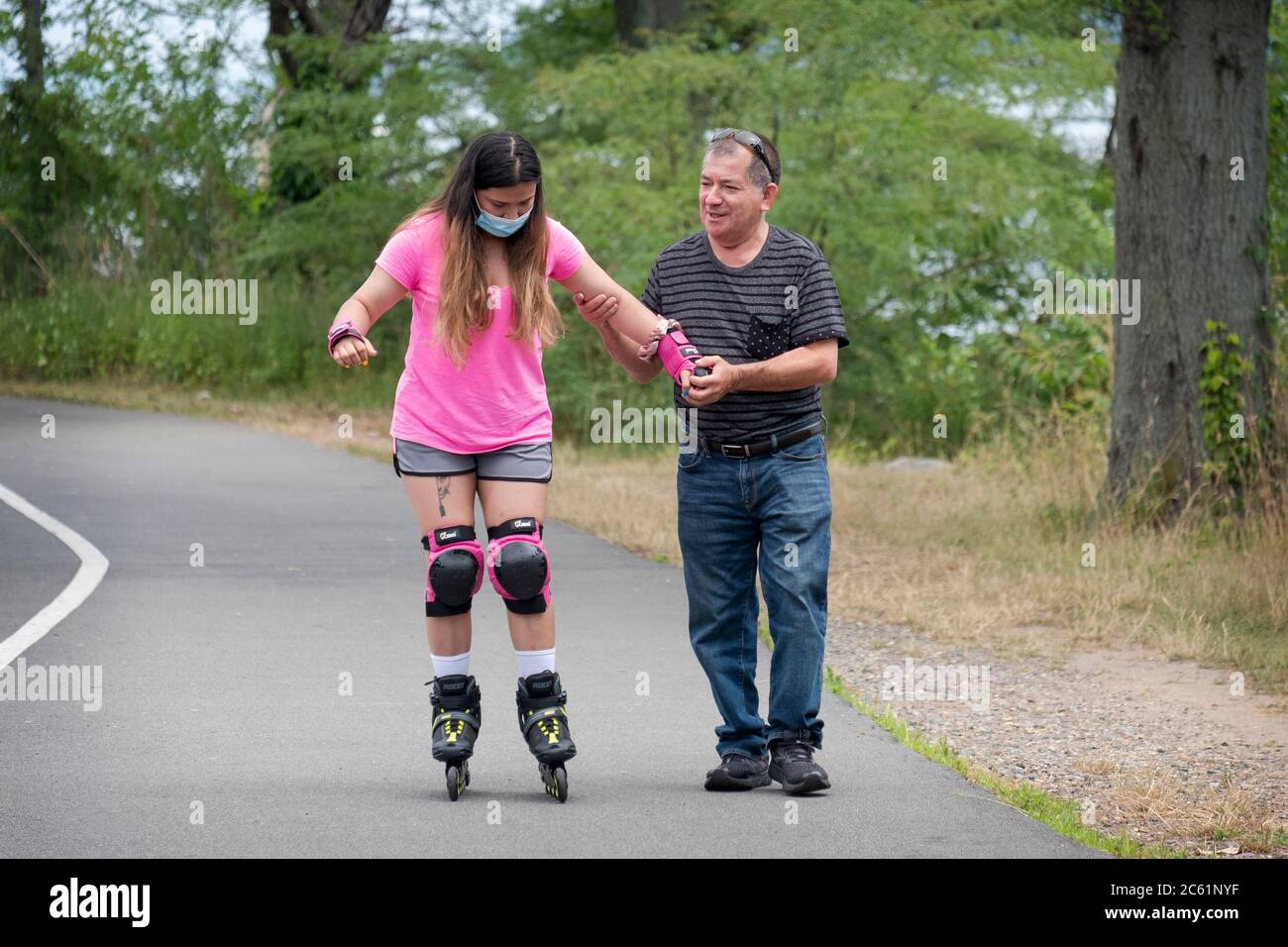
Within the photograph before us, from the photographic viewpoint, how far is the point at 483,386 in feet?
18.4

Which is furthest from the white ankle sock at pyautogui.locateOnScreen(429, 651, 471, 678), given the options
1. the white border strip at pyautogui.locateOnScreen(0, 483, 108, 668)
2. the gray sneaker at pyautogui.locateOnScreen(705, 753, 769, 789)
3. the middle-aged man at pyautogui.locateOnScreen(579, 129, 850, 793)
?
the white border strip at pyautogui.locateOnScreen(0, 483, 108, 668)

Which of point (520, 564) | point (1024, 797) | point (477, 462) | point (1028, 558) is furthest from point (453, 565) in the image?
point (1028, 558)

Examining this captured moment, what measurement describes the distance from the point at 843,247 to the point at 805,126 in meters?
1.34

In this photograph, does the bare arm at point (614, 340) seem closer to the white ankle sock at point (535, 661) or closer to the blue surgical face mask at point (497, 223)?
the blue surgical face mask at point (497, 223)

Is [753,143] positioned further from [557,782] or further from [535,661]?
[557,782]

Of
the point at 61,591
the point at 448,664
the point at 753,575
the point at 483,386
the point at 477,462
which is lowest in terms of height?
the point at 61,591

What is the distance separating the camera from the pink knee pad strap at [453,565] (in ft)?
18.5

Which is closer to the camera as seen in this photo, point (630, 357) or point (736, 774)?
point (630, 357)

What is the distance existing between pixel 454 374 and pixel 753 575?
1196 mm

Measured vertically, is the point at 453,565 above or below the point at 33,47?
below

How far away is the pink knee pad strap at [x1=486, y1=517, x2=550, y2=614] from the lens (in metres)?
5.60

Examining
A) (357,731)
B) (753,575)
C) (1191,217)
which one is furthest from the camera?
(1191,217)

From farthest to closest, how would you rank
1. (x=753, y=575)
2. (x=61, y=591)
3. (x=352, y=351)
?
(x=61, y=591) → (x=753, y=575) → (x=352, y=351)

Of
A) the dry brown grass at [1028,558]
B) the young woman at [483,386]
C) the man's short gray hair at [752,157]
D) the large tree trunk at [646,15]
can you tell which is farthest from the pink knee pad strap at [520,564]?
the large tree trunk at [646,15]
